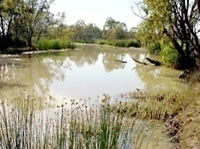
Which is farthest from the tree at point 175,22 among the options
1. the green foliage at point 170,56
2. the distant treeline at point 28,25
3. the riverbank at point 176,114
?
the distant treeline at point 28,25

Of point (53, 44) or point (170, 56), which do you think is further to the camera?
point (53, 44)

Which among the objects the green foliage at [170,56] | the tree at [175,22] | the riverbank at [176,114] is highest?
the tree at [175,22]

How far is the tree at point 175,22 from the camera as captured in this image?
12.2 metres

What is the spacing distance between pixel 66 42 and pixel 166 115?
88.3ft

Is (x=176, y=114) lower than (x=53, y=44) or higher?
lower

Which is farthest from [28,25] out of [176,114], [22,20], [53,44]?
[176,114]

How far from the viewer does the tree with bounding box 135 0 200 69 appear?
12.2 metres

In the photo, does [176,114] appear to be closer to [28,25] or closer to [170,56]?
[170,56]

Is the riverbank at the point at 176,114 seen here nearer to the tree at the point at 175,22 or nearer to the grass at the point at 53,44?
the tree at the point at 175,22

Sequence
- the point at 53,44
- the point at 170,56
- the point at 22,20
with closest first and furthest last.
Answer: the point at 170,56 < the point at 22,20 < the point at 53,44

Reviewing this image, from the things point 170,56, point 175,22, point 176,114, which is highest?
point 175,22

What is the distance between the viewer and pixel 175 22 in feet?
43.6

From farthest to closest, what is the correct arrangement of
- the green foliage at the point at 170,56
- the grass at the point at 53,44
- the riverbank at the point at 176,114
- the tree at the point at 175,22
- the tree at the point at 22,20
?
the grass at the point at 53,44, the tree at the point at 22,20, the green foliage at the point at 170,56, the tree at the point at 175,22, the riverbank at the point at 176,114

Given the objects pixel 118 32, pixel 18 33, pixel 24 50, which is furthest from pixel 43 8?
pixel 118 32
